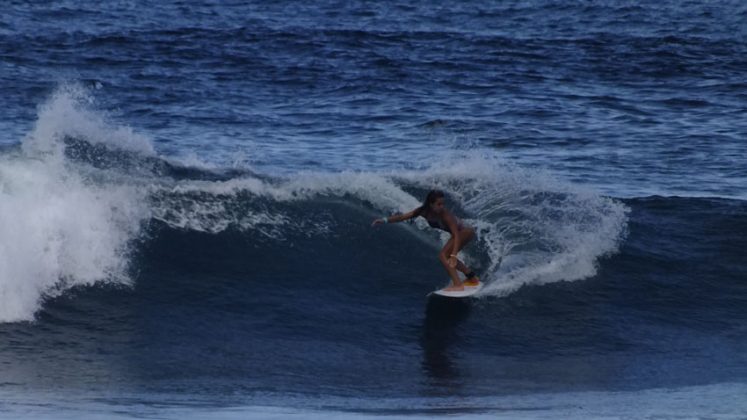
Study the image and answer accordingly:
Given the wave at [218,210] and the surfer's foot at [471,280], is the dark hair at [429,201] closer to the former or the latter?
the surfer's foot at [471,280]

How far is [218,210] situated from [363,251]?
6.28 ft

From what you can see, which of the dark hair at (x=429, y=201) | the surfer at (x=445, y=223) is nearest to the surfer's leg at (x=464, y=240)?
the surfer at (x=445, y=223)

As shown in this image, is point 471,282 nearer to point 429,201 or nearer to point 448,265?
point 448,265

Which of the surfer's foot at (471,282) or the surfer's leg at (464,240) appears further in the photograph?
the surfer's foot at (471,282)

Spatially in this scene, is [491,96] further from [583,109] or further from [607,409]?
[607,409]

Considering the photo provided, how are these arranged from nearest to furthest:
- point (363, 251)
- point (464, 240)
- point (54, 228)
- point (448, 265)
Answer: point (54, 228), point (448, 265), point (464, 240), point (363, 251)

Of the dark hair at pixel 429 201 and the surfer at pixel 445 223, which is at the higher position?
the dark hair at pixel 429 201

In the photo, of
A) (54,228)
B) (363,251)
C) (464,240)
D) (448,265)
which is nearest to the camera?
(54,228)

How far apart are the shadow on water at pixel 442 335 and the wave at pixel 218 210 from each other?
58 centimetres

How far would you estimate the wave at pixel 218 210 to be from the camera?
1270cm

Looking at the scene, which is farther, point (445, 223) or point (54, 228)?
point (445, 223)

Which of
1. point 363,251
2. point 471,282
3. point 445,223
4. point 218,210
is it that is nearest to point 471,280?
point 471,282

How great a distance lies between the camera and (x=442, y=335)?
12516 millimetres

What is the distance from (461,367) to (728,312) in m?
4.02
